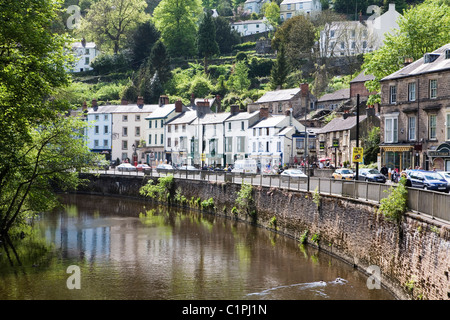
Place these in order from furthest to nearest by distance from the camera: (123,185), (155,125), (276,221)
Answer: (155,125)
(123,185)
(276,221)

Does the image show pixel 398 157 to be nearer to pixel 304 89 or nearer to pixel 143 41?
pixel 304 89

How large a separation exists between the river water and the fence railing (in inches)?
122

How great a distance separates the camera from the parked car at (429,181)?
34.5 meters

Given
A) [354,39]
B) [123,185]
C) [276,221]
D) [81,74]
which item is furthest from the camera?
[81,74]

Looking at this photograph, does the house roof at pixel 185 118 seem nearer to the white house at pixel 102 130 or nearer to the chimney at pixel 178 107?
the chimney at pixel 178 107

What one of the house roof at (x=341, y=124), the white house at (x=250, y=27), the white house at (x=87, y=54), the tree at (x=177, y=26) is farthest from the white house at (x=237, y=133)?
the white house at (x=250, y=27)

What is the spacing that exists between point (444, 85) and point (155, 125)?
2216 inches

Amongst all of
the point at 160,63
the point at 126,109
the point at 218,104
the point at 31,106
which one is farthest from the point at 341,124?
the point at 160,63

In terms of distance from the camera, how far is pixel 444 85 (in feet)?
143

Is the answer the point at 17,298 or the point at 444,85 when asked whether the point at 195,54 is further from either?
the point at 17,298

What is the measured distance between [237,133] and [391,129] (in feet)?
96.1

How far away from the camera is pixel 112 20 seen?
130m
